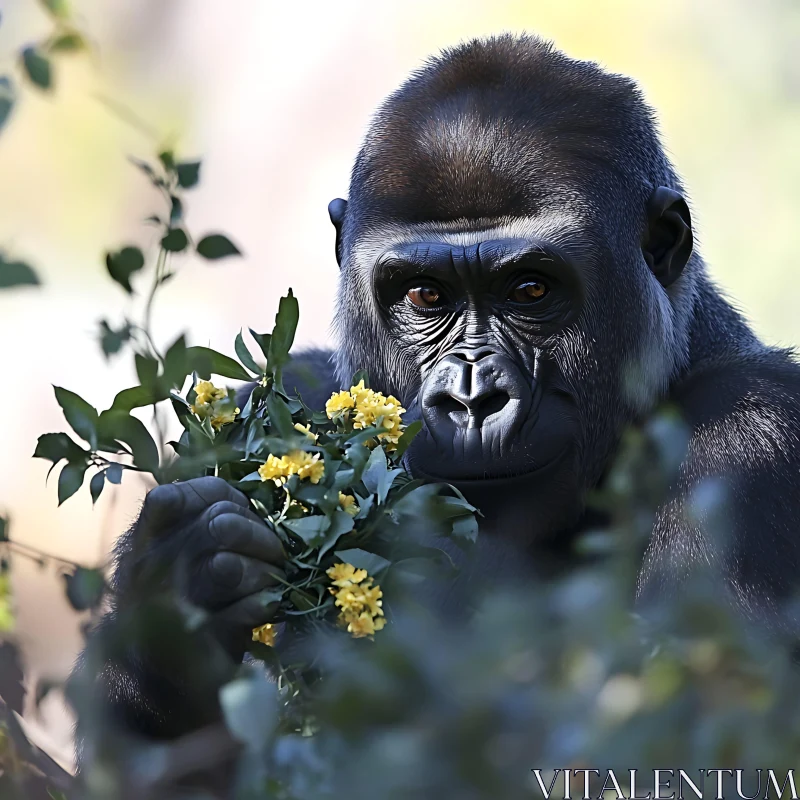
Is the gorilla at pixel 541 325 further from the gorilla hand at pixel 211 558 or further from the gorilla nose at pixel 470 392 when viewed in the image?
the gorilla hand at pixel 211 558

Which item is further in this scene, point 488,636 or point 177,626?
point 177,626

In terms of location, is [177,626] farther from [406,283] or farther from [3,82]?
[406,283]

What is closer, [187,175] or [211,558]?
[187,175]

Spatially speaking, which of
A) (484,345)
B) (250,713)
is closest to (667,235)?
(484,345)

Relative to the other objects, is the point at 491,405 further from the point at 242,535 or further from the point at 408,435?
the point at 242,535

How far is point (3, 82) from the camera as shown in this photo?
1.57 m

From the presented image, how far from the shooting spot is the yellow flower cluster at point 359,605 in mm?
2143

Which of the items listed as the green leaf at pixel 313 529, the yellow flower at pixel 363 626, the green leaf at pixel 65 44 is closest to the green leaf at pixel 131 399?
the green leaf at pixel 313 529

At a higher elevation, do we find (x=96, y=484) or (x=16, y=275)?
(x=16, y=275)

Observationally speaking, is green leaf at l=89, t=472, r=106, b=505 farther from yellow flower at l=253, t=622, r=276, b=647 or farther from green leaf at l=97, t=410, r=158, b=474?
yellow flower at l=253, t=622, r=276, b=647

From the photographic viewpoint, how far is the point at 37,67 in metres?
1.69

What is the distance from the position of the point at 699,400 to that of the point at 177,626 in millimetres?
2525

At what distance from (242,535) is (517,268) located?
1486 mm

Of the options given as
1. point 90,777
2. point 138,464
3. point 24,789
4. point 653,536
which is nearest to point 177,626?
point 90,777
